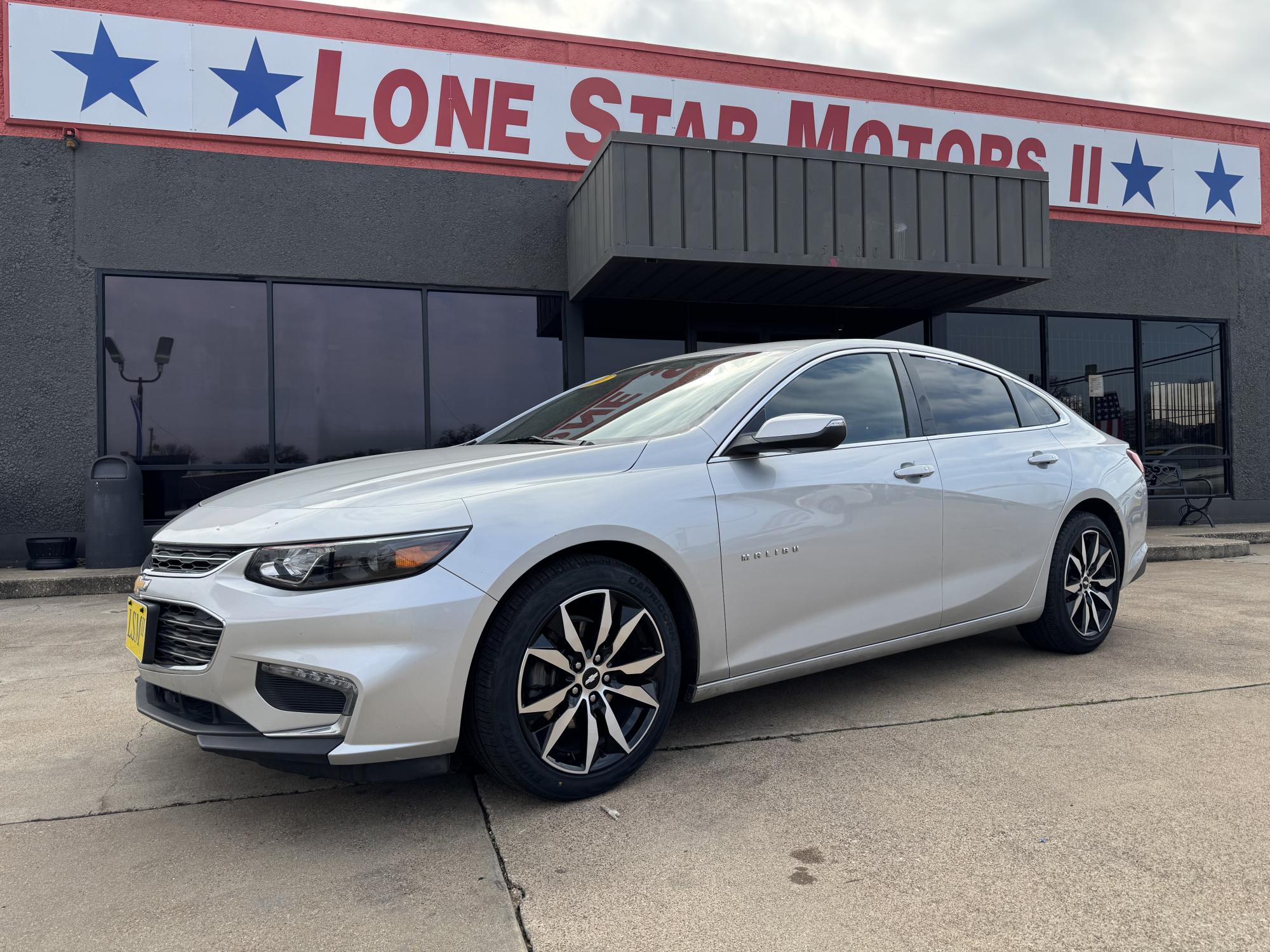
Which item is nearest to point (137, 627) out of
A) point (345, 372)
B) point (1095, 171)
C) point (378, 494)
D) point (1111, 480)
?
point (378, 494)

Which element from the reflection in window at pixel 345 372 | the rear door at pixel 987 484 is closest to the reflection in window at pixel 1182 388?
the rear door at pixel 987 484

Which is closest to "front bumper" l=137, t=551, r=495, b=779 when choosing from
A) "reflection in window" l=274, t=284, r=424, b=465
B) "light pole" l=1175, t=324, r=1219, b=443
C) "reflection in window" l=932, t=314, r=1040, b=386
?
"reflection in window" l=274, t=284, r=424, b=465

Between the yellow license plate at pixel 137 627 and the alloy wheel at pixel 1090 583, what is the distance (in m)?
3.95

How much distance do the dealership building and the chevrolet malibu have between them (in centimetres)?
429

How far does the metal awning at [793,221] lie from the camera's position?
7430 millimetres

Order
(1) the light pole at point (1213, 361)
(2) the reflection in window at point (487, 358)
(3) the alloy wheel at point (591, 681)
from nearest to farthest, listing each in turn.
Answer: (3) the alloy wheel at point (591, 681) → (2) the reflection in window at point (487, 358) → (1) the light pole at point (1213, 361)

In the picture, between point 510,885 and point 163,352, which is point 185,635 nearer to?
point 510,885

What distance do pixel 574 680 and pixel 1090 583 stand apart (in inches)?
121

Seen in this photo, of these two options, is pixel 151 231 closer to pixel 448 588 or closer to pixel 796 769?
pixel 448 588

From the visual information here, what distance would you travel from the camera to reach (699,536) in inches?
113

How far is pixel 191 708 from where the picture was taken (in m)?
2.53

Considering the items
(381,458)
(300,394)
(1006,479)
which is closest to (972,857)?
(1006,479)

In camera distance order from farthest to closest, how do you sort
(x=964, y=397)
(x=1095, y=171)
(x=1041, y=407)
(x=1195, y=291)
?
(x=1195, y=291) < (x=1095, y=171) < (x=1041, y=407) < (x=964, y=397)

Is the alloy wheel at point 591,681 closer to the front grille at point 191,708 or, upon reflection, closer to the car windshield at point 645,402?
the car windshield at point 645,402
